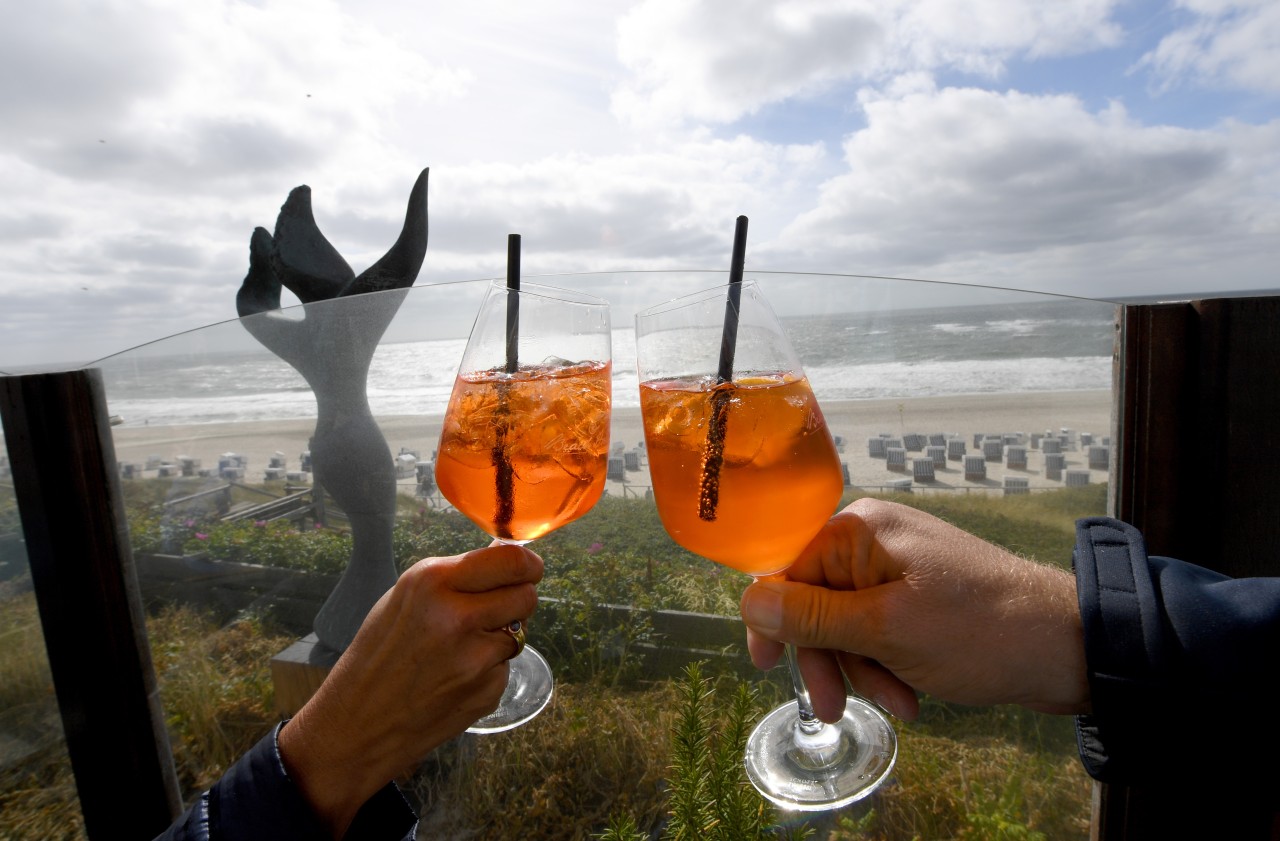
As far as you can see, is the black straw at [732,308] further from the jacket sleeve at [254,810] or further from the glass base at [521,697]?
the jacket sleeve at [254,810]

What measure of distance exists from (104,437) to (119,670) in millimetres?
664

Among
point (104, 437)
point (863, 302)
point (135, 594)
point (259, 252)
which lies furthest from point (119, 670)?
point (863, 302)

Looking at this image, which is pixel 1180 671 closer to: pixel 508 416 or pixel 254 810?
pixel 508 416

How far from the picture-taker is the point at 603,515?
2.11 m

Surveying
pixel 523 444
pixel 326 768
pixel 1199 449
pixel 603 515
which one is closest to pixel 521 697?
pixel 326 768

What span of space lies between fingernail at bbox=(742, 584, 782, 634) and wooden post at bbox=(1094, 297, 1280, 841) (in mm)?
1283

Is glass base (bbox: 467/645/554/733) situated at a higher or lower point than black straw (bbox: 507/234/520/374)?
lower

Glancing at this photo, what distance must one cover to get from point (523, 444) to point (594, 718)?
40.9 inches

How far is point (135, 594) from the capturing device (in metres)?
2.00

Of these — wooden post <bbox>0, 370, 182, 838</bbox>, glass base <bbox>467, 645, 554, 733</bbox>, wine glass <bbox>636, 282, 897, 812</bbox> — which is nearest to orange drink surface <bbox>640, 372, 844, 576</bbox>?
wine glass <bbox>636, 282, 897, 812</bbox>

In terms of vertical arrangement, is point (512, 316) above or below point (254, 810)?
above

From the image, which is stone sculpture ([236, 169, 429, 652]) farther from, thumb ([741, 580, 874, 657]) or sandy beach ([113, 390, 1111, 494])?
thumb ([741, 580, 874, 657])

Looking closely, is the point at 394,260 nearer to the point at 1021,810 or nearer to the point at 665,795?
the point at 665,795

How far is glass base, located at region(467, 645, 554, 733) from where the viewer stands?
1.61 metres
